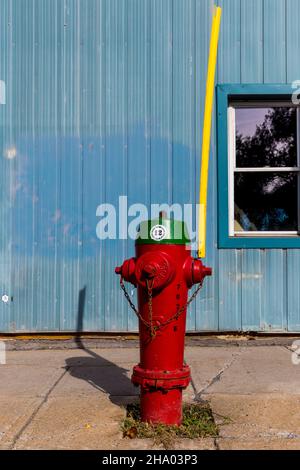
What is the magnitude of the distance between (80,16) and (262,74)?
2423 millimetres

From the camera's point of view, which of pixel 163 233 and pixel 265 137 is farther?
pixel 265 137

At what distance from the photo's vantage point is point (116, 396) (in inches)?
174

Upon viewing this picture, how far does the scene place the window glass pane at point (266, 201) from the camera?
6688 millimetres

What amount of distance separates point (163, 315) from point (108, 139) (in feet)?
11.2

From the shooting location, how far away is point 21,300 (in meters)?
6.45

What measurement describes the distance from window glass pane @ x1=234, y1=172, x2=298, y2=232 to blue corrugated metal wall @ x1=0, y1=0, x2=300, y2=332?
0.43 metres

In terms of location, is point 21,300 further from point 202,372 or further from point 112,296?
point 202,372

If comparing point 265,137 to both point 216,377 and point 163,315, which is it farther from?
point 163,315

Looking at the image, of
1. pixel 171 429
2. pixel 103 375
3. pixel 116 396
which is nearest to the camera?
pixel 171 429

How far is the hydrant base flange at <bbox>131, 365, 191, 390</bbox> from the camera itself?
3590 mm

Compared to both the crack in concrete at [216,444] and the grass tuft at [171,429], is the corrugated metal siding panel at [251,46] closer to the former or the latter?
the grass tuft at [171,429]

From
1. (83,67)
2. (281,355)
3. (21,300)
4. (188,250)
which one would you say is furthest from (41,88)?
(281,355)

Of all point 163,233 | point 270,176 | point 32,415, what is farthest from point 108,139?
point 32,415

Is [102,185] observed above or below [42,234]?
above
